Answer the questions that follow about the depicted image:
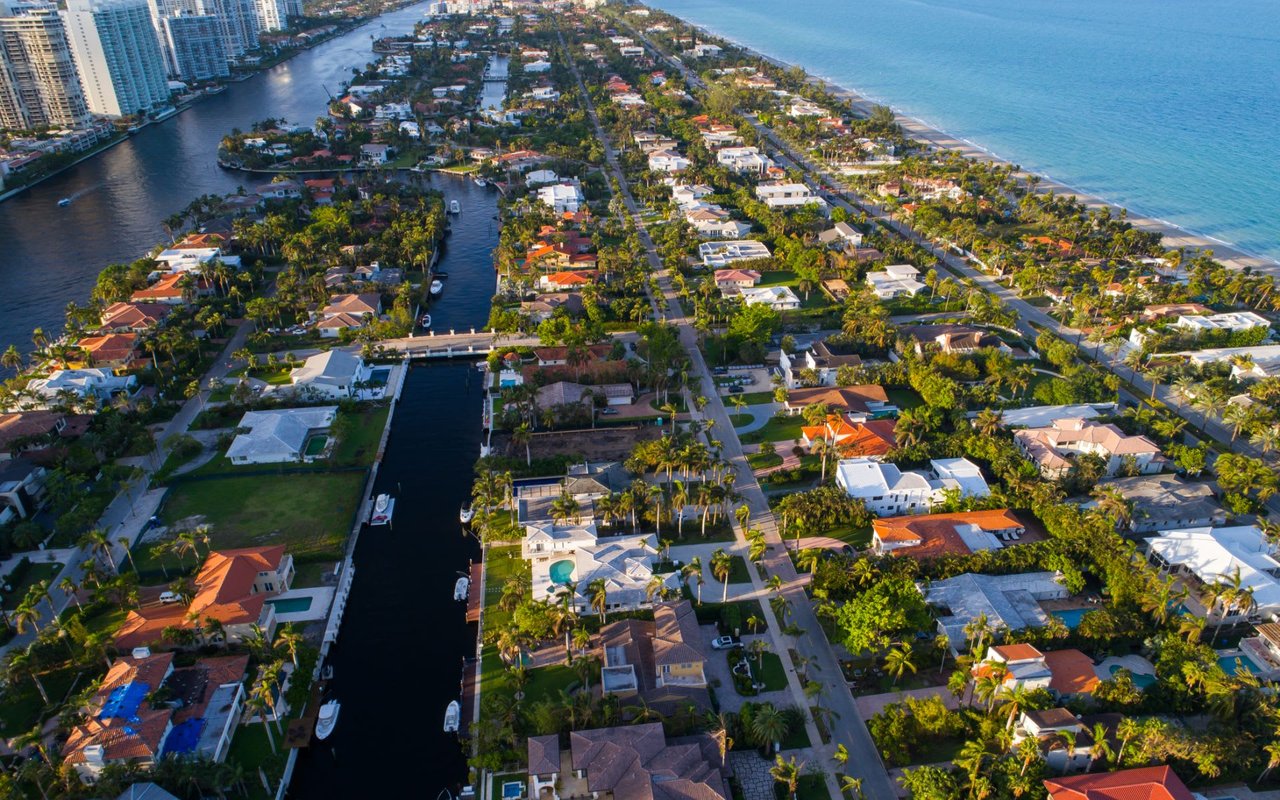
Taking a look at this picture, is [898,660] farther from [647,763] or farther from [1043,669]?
[647,763]

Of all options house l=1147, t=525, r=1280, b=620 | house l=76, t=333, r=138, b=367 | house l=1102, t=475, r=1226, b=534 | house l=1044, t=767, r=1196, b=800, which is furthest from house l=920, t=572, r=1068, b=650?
house l=76, t=333, r=138, b=367

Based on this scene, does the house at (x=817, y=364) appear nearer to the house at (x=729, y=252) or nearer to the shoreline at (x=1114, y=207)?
the house at (x=729, y=252)

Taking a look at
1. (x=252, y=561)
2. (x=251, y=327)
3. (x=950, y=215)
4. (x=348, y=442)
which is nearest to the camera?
(x=252, y=561)

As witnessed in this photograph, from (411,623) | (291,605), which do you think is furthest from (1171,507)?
(291,605)

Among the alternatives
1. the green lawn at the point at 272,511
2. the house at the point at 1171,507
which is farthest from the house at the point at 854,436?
the green lawn at the point at 272,511

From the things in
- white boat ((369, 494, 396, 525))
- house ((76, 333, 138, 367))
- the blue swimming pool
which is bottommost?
the blue swimming pool

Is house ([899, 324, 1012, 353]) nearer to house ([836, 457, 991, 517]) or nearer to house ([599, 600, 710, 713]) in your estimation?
house ([836, 457, 991, 517])

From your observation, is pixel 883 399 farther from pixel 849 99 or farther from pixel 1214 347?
pixel 849 99

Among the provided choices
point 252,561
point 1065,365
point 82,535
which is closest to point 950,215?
point 1065,365
